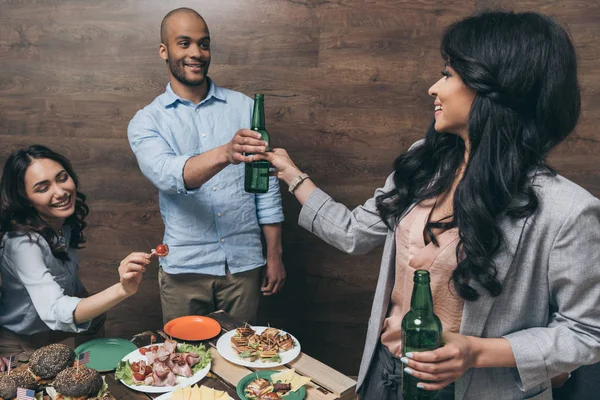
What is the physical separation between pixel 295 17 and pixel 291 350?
6.31ft

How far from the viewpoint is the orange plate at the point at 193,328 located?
1875 millimetres

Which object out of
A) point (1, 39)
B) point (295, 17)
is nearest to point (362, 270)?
point (295, 17)

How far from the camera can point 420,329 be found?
129 centimetres

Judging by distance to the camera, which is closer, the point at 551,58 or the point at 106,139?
the point at 551,58

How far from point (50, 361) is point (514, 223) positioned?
1.25m

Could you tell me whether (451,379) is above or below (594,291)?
below

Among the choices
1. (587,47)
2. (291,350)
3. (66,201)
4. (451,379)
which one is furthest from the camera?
(587,47)

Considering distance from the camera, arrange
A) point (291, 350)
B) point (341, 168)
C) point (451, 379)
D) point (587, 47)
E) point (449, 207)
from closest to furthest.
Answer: point (451, 379) < point (449, 207) < point (291, 350) < point (587, 47) < point (341, 168)

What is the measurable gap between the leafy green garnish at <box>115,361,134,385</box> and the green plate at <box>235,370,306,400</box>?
0.32m

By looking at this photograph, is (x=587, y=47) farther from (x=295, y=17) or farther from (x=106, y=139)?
(x=106, y=139)

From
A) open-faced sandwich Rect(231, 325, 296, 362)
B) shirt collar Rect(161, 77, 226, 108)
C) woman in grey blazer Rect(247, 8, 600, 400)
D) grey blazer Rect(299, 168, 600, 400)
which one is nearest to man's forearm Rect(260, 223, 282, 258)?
shirt collar Rect(161, 77, 226, 108)

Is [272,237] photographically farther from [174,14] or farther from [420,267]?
[420,267]

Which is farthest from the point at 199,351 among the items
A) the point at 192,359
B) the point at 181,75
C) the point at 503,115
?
the point at 181,75

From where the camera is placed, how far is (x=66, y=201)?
2.12 m
